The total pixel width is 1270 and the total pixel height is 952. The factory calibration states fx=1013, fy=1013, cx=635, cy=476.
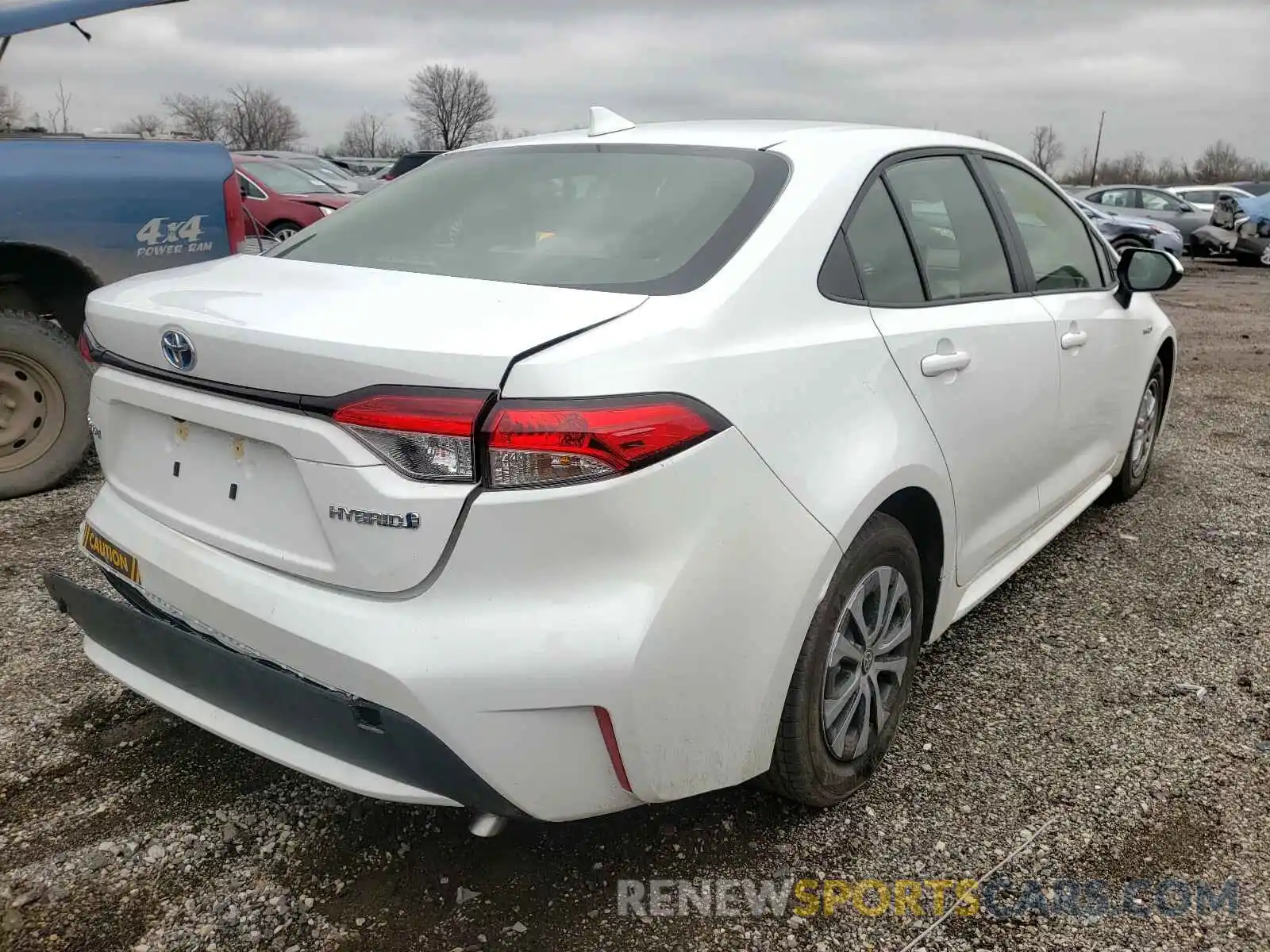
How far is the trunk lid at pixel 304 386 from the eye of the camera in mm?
1719

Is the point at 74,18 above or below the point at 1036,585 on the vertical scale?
above

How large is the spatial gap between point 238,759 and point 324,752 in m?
0.86

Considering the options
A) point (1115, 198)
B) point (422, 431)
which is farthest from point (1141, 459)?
point (1115, 198)

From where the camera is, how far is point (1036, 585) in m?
3.80

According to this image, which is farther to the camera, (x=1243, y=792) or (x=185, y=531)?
(x=1243, y=792)

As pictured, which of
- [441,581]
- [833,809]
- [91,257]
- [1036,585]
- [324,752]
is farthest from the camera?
[91,257]

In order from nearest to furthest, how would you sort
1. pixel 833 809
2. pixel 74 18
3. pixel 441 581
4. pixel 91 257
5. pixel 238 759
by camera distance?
pixel 441 581 < pixel 833 809 < pixel 238 759 < pixel 91 257 < pixel 74 18

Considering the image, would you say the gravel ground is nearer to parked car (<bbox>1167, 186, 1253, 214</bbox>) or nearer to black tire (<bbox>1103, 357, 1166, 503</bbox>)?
black tire (<bbox>1103, 357, 1166, 503</bbox>)

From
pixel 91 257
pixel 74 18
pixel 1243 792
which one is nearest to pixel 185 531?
pixel 1243 792

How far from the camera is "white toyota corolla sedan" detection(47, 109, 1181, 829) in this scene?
5.63ft

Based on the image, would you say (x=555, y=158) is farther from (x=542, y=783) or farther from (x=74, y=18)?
(x=74, y=18)

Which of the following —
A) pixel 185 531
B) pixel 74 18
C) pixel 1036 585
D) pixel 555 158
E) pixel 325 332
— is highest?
pixel 74 18

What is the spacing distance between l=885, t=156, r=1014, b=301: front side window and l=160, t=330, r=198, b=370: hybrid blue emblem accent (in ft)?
5.70

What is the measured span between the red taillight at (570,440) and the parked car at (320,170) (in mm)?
12376
